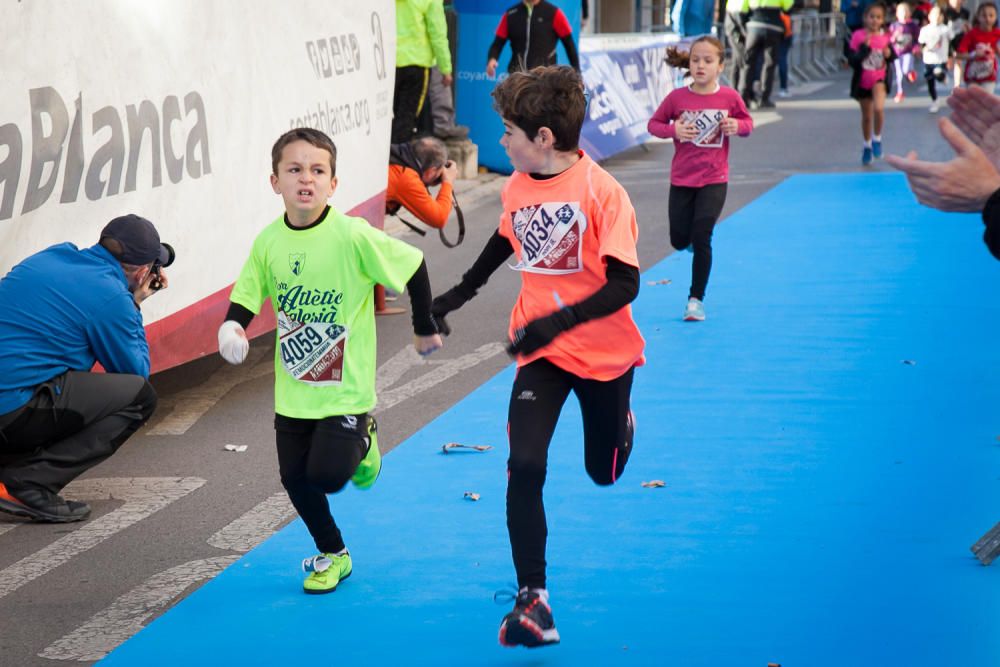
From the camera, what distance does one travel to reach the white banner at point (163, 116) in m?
6.20

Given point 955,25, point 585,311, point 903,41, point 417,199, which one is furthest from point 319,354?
point 955,25

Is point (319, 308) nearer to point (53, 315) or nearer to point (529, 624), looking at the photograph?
point (529, 624)

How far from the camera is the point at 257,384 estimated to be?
27.7 ft

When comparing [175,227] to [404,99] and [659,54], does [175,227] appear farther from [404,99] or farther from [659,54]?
[659,54]

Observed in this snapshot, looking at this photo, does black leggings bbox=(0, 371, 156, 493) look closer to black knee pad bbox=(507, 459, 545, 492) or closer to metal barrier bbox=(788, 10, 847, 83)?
black knee pad bbox=(507, 459, 545, 492)

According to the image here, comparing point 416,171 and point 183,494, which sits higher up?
point 416,171

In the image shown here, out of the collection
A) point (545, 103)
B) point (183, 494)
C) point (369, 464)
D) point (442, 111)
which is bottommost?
point (183, 494)

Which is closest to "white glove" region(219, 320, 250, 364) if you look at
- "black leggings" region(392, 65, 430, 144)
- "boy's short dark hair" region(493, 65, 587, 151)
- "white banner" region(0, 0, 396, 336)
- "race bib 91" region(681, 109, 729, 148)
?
"boy's short dark hair" region(493, 65, 587, 151)

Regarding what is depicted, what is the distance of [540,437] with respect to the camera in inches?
182

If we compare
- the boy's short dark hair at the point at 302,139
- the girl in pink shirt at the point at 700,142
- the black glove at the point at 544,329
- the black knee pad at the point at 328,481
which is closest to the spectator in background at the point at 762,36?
the girl in pink shirt at the point at 700,142

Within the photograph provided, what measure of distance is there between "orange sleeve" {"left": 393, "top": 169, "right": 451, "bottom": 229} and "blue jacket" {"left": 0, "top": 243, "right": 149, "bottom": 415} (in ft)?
13.4

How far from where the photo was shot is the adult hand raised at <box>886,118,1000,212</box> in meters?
3.79

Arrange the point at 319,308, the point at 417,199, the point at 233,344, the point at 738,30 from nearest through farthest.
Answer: the point at 233,344 → the point at 319,308 → the point at 417,199 → the point at 738,30

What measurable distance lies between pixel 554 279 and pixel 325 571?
135 cm
